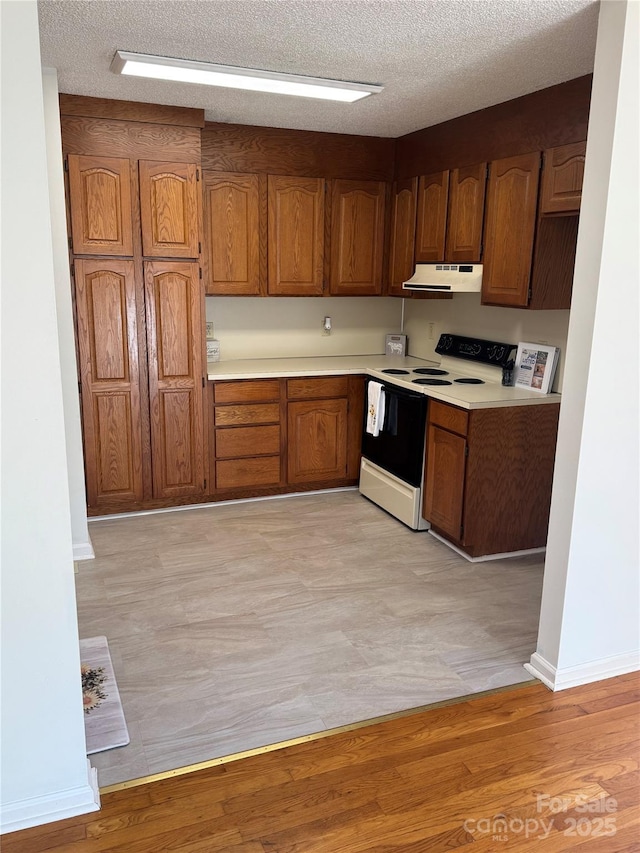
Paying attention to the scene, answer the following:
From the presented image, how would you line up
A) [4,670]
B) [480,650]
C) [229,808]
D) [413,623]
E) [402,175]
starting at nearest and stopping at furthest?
[4,670] < [229,808] < [480,650] < [413,623] < [402,175]

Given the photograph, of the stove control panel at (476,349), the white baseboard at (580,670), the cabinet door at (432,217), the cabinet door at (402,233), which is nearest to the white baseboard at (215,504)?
the stove control panel at (476,349)

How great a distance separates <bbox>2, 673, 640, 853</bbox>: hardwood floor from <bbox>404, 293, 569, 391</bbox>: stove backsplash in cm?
213

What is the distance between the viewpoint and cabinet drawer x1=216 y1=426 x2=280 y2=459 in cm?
455

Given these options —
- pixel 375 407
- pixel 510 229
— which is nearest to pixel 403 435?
pixel 375 407

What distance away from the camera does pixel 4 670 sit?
6.15 feet

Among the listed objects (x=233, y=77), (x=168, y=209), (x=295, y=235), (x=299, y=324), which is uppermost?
(x=233, y=77)

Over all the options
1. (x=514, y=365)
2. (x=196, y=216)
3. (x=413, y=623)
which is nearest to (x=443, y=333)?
(x=514, y=365)

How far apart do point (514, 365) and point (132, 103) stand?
2.71 m

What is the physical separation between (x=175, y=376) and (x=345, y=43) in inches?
86.9

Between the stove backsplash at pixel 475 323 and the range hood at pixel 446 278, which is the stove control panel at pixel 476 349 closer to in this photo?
the stove backsplash at pixel 475 323

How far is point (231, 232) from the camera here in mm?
4551

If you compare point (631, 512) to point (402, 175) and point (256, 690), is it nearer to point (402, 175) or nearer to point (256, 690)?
point (256, 690)

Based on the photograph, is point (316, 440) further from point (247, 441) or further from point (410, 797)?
point (410, 797)

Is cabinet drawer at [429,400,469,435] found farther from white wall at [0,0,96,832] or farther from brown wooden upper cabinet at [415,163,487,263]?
white wall at [0,0,96,832]
